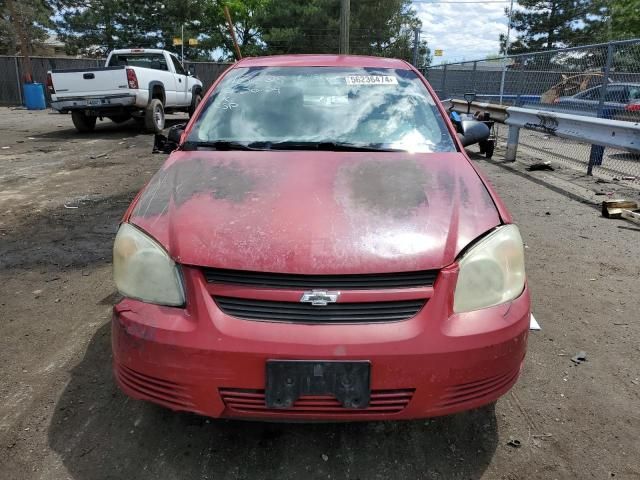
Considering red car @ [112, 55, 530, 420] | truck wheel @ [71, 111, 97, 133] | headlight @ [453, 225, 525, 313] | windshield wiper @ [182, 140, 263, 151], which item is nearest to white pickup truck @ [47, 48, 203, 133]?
truck wheel @ [71, 111, 97, 133]

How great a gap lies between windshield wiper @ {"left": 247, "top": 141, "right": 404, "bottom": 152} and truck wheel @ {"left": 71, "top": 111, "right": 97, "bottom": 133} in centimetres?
1146

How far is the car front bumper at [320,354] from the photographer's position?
1.76 metres

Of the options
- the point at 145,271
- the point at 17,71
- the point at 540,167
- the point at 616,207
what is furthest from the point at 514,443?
the point at 17,71

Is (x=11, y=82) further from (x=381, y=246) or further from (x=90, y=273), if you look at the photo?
(x=381, y=246)

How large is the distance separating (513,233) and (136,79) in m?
11.2

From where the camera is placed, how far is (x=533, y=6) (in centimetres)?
4075

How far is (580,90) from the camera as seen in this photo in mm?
8367

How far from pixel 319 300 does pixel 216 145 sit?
142 centimetres

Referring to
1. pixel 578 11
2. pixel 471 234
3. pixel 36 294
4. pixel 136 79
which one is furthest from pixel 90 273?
pixel 578 11

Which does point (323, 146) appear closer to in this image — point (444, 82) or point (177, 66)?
point (177, 66)

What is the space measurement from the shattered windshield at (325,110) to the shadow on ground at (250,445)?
4.80 ft

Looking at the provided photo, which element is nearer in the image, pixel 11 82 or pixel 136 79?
pixel 136 79

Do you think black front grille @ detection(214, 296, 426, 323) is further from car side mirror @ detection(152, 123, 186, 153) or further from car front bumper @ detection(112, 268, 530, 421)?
car side mirror @ detection(152, 123, 186, 153)

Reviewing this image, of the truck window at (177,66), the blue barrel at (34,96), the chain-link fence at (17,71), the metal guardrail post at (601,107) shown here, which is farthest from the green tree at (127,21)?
the metal guardrail post at (601,107)
